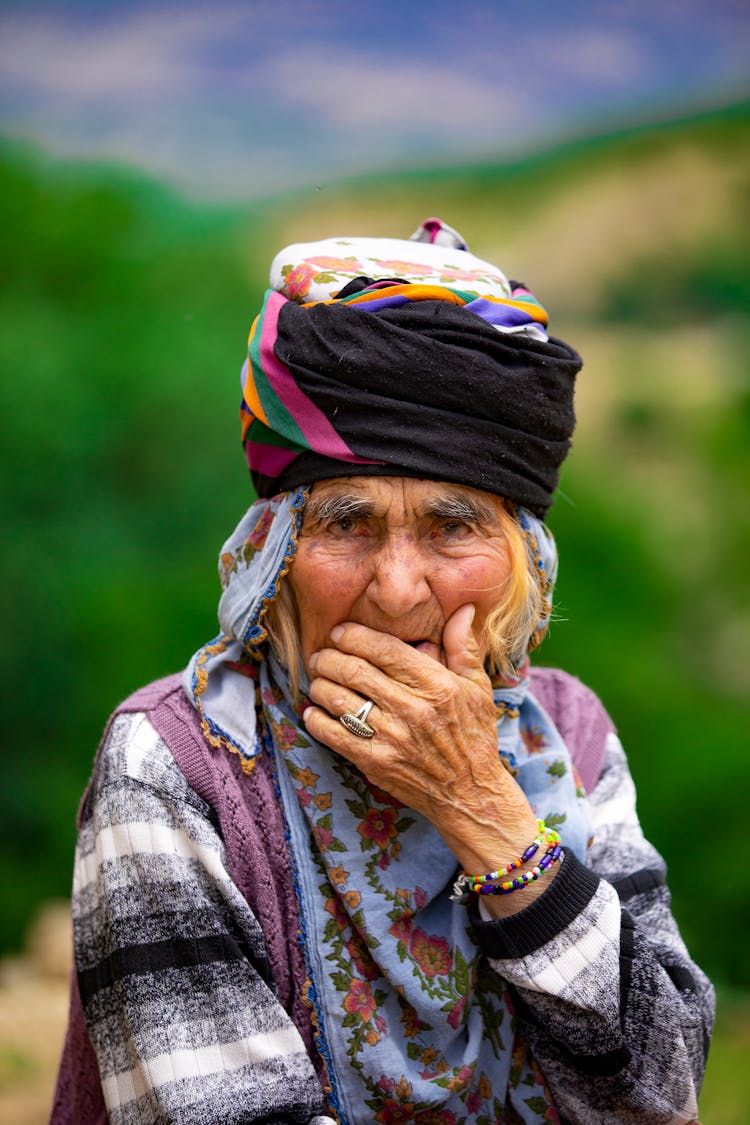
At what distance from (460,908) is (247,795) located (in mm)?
506

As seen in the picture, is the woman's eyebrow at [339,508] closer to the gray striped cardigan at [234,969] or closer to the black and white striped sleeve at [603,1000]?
the gray striped cardigan at [234,969]

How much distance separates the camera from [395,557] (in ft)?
7.26

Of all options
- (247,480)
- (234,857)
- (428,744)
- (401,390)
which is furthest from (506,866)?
Answer: (247,480)

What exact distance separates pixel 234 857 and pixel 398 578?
0.63 m

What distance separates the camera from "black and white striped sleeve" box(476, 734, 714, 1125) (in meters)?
2.14

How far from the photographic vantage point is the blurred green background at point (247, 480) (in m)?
4.55

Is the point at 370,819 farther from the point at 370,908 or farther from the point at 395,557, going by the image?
the point at 395,557

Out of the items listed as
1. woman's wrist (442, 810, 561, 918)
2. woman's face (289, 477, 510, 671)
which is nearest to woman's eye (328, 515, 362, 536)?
woman's face (289, 477, 510, 671)

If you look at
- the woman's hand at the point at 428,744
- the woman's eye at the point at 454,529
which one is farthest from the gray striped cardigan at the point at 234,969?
the woman's eye at the point at 454,529

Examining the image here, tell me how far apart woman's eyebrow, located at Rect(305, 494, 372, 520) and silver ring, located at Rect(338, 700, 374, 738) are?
37 centimetres

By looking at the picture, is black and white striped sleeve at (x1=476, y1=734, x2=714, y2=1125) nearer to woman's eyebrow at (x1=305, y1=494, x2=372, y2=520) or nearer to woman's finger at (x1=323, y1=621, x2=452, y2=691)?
woman's finger at (x1=323, y1=621, x2=452, y2=691)

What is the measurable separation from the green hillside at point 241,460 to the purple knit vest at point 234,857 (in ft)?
7.15

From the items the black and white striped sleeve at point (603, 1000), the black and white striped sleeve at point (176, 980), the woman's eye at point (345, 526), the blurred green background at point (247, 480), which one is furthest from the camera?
the blurred green background at point (247, 480)

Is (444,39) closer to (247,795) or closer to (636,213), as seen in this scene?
(636,213)
